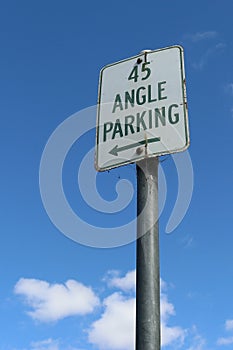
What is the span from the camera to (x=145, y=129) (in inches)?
102

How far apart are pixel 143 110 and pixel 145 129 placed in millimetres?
126

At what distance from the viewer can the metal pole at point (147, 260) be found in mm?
2010

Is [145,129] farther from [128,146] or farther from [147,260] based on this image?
[147,260]

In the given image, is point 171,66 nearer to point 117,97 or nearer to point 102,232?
point 117,97

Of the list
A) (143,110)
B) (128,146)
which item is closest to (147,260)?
(128,146)

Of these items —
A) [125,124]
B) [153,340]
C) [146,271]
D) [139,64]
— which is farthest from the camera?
[139,64]

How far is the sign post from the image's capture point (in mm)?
2125

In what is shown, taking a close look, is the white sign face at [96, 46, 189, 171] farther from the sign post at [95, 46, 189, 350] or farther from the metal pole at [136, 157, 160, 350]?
the metal pole at [136, 157, 160, 350]

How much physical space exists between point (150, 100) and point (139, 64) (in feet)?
1.11

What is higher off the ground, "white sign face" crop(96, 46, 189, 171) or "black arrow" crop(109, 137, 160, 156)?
"white sign face" crop(96, 46, 189, 171)

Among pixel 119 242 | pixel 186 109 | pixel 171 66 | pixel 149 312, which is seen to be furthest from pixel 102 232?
pixel 171 66

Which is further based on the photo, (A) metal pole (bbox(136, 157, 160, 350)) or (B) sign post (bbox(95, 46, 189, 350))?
(B) sign post (bbox(95, 46, 189, 350))

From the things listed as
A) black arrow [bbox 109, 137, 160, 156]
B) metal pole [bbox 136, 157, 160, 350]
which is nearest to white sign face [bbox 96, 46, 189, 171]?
black arrow [bbox 109, 137, 160, 156]

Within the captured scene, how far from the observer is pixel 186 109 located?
255 cm
